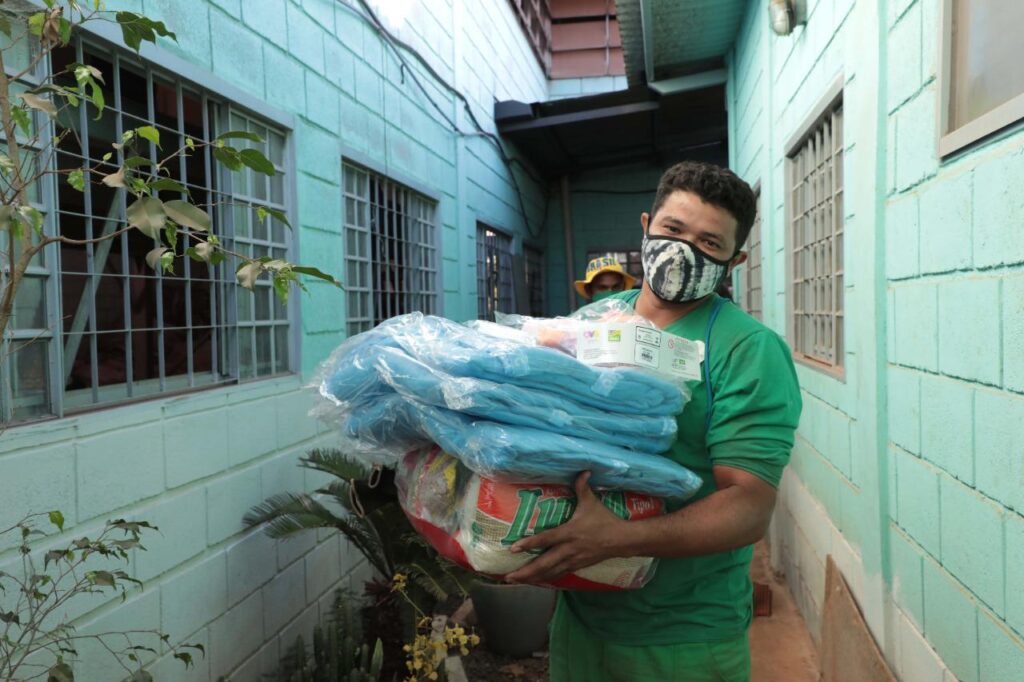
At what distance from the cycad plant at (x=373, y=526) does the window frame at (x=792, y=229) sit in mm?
1910

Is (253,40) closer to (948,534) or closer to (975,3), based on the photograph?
(975,3)

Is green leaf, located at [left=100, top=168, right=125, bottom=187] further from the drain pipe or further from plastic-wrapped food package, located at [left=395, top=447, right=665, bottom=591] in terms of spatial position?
the drain pipe

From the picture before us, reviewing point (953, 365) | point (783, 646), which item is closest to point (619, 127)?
point (783, 646)

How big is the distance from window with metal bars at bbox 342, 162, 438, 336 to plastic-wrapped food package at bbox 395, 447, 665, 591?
2641 millimetres

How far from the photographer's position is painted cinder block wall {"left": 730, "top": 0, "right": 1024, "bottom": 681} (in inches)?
65.4

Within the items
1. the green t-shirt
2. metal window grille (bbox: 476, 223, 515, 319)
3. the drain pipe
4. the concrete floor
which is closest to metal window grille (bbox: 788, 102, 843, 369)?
the concrete floor

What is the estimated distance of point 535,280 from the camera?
434 inches

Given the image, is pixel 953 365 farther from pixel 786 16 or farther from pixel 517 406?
pixel 786 16

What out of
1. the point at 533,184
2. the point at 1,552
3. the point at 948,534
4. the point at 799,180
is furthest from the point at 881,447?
the point at 533,184

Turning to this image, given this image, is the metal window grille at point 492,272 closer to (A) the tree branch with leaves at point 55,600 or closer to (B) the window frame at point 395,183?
(B) the window frame at point 395,183

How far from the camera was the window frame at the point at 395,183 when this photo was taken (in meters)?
4.21

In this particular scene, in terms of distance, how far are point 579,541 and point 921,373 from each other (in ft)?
4.67

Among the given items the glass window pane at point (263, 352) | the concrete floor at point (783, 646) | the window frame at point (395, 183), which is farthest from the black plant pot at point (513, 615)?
the window frame at point (395, 183)

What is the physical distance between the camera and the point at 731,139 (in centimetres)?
762
